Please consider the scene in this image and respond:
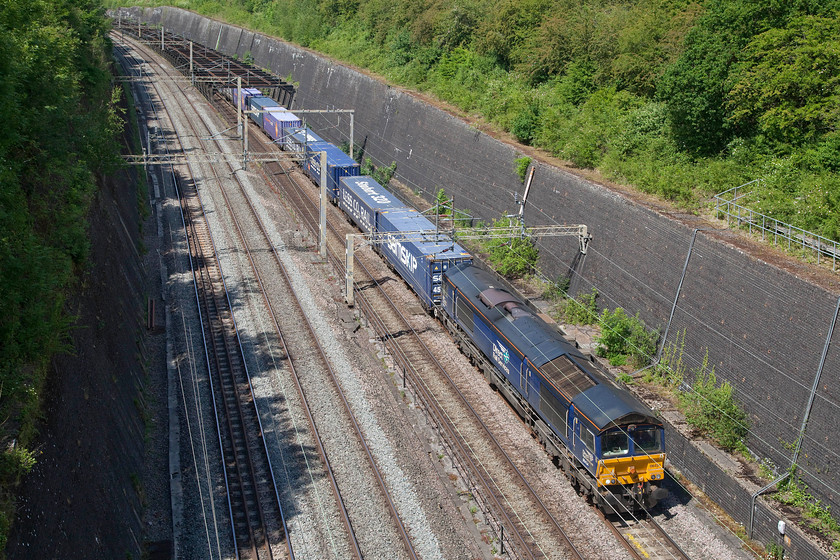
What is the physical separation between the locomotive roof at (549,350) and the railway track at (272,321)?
17.0 feet

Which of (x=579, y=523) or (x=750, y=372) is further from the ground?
(x=750, y=372)

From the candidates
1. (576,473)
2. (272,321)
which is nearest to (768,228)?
(576,473)

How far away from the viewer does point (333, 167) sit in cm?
3969

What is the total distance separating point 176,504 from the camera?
17.3m

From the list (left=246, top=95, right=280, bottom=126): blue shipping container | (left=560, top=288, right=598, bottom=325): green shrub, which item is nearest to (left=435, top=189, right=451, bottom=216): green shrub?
(left=560, top=288, right=598, bottom=325): green shrub

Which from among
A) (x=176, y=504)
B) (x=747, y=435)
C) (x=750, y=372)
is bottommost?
(x=176, y=504)

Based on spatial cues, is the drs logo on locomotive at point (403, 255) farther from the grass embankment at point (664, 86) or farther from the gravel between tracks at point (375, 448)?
the grass embankment at point (664, 86)

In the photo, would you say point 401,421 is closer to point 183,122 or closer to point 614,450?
point 614,450

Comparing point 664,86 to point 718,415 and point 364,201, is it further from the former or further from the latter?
point 718,415

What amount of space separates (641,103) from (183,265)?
75.7ft

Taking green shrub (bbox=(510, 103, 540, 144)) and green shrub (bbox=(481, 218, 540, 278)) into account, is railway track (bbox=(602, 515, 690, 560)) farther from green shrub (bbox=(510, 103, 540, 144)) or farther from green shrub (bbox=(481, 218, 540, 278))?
green shrub (bbox=(510, 103, 540, 144))

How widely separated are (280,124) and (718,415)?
35710 millimetres

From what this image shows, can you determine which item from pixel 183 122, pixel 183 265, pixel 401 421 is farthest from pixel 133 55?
pixel 401 421

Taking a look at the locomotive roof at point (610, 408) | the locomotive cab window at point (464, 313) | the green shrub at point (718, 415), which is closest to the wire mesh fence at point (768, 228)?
the green shrub at point (718, 415)
